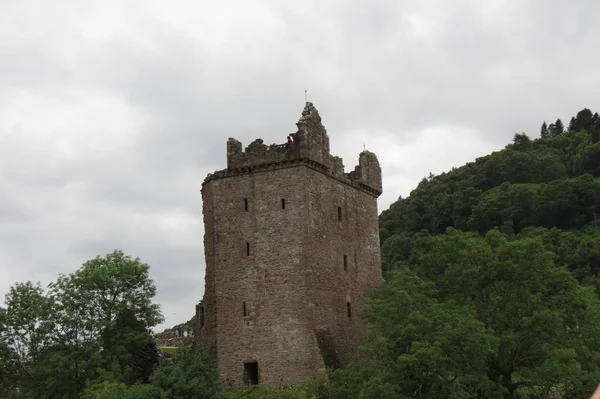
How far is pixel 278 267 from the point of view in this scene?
43031 millimetres

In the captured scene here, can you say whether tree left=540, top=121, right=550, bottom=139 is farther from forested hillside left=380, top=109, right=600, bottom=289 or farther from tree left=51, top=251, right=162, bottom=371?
tree left=51, top=251, right=162, bottom=371

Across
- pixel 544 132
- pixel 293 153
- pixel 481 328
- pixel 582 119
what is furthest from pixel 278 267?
pixel 544 132

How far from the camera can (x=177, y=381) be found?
35.7 meters

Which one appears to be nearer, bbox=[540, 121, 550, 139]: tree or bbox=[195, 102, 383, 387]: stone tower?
bbox=[195, 102, 383, 387]: stone tower

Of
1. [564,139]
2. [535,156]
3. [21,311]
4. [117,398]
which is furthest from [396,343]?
[564,139]

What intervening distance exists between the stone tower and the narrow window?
48mm

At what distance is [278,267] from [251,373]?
5.27 meters

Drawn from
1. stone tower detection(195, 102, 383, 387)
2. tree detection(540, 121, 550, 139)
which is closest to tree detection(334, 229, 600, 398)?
stone tower detection(195, 102, 383, 387)

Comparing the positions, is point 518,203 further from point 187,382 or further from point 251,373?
point 187,382

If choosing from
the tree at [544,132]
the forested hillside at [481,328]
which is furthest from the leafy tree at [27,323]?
the tree at [544,132]

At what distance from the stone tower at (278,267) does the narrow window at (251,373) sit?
0.16 ft

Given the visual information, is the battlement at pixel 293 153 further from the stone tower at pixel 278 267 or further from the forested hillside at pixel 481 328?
the forested hillside at pixel 481 328

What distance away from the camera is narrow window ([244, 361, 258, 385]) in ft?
140

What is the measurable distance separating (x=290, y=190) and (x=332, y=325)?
7.00 meters
